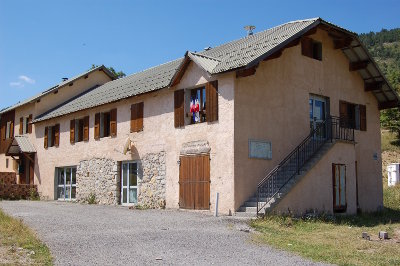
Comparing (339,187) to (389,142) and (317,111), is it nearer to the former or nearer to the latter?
(317,111)

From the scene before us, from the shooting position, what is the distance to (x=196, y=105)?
1880 centimetres

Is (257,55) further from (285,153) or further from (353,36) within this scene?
(353,36)

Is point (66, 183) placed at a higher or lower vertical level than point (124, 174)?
lower

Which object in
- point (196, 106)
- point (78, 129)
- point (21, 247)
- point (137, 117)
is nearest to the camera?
point (21, 247)

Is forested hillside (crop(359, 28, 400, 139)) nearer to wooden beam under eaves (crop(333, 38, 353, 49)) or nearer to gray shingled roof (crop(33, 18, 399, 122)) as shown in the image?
wooden beam under eaves (crop(333, 38, 353, 49))

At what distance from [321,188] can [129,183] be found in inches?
345

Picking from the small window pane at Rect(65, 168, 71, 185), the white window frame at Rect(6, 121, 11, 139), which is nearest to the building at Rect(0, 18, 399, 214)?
the small window pane at Rect(65, 168, 71, 185)

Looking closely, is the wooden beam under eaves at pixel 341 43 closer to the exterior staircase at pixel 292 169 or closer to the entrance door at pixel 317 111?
the entrance door at pixel 317 111

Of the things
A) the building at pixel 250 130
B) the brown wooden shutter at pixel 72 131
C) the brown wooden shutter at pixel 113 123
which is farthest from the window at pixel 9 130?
the brown wooden shutter at pixel 113 123

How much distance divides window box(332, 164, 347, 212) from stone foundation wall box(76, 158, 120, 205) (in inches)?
384

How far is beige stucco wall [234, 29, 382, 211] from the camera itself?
17156 millimetres

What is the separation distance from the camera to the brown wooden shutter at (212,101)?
57.6 feet

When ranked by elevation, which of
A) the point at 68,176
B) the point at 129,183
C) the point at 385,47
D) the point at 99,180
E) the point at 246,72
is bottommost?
the point at 129,183

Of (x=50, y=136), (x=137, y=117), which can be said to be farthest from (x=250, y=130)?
(x=50, y=136)
